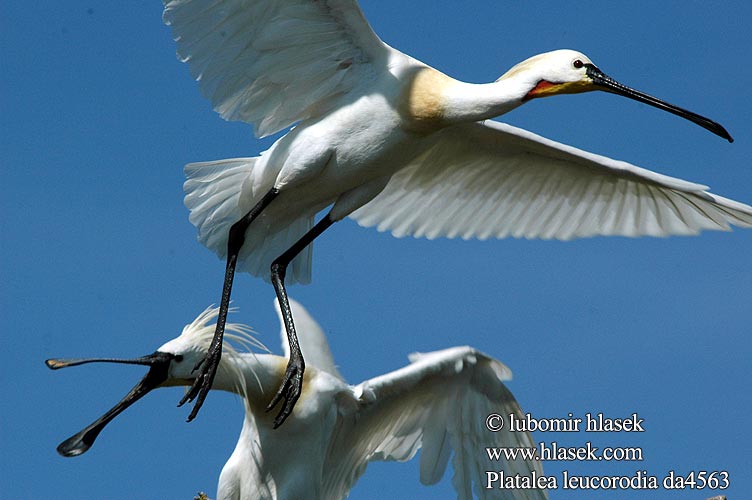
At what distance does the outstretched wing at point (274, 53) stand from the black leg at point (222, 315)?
22.2 inches

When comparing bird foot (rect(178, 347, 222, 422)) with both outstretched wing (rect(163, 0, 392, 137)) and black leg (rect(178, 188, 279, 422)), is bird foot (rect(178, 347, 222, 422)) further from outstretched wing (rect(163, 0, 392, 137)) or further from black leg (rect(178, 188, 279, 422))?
outstretched wing (rect(163, 0, 392, 137))

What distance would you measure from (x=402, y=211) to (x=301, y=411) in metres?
1.86

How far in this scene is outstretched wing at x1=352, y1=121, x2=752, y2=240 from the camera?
39.7ft

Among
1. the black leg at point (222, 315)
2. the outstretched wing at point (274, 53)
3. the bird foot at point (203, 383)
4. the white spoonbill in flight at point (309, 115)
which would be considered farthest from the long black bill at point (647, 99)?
the bird foot at point (203, 383)

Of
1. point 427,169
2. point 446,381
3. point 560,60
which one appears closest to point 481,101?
point 560,60

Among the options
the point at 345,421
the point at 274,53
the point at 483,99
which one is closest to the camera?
the point at 483,99

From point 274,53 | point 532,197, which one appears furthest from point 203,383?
point 532,197

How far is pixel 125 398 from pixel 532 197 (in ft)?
11.8

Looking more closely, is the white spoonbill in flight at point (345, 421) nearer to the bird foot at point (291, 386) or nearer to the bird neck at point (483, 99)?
the bird foot at point (291, 386)

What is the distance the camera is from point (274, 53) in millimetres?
10539

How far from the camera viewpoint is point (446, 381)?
40.3ft

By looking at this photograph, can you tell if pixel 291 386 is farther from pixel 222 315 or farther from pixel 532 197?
pixel 532 197

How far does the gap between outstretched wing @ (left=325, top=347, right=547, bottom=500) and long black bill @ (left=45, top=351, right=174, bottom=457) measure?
4.89 ft

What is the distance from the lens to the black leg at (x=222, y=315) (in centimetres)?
1048
